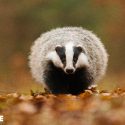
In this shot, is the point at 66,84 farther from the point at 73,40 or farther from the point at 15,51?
the point at 15,51

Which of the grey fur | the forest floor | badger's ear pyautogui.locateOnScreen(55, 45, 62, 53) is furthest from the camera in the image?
the grey fur

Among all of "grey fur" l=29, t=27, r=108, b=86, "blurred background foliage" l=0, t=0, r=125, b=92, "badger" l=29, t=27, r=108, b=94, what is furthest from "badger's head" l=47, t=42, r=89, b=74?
"blurred background foliage" l=0, t=0, r=125, b=92

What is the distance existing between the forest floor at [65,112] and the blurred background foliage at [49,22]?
36.5 ft

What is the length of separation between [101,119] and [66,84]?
10.6ft

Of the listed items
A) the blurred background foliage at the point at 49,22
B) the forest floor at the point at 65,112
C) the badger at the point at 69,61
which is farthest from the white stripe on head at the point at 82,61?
the blurred background foliage at the point at 49,22

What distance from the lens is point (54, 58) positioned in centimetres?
834

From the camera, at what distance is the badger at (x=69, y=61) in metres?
8.14

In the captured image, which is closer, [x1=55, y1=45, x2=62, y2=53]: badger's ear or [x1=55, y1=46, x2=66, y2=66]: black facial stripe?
Answer: [x1=55, y1=46, x2=66, y2=66]: black facial stripe

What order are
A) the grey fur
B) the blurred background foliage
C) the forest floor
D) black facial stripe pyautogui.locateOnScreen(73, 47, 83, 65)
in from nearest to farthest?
the forest floor → black facial stripe pyautogui.locateOnScreen(73, 47, 83, 65) → the grey fur → the blurred background foliage

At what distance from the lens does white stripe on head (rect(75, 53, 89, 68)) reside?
8.18 metres

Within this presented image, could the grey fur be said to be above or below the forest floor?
above

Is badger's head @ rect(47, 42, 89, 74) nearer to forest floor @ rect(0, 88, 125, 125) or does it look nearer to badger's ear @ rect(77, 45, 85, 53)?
badger's ear @ rect(77, 45, 85, 53)

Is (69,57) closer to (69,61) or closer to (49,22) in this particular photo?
(69,61)

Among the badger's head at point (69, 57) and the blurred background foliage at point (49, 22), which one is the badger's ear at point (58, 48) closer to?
the badger's head at point (69, 57)
